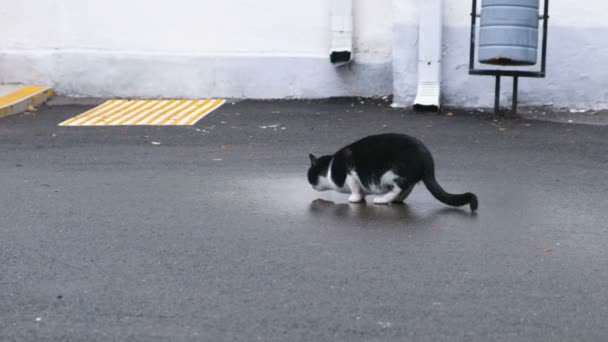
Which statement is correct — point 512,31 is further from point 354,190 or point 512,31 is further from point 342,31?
point 354,190

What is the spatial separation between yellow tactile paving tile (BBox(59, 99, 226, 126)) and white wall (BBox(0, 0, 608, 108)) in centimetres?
32

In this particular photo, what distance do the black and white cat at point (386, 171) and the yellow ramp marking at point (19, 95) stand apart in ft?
21.1

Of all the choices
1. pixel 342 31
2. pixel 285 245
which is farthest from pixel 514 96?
pixel 285 245

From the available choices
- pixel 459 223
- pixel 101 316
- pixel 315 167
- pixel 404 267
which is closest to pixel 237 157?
pixel 315 167

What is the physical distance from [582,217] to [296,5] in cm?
699

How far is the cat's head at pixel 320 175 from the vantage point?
7.42 m

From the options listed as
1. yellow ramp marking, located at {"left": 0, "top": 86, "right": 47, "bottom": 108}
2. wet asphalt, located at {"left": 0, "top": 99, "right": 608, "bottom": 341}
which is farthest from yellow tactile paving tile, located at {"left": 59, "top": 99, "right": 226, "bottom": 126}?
wet asphalt, located at {"left": 0, "top": 99, "right": 608, "bottom": 341}

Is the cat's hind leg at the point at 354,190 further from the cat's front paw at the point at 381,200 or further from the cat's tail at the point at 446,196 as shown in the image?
the cat's tail at the point at 446,196

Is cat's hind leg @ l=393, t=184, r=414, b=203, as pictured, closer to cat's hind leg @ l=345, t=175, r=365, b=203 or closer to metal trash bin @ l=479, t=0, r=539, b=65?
cat's hind leg @ l=345, t=175, r=365, b=203

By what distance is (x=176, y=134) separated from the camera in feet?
35.0

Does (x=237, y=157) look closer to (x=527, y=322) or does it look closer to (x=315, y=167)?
(x=315, y=167)

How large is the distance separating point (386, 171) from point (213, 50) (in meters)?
6.64

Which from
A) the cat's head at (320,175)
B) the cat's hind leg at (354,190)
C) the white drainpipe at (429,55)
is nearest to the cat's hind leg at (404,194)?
the cat's hind leg at (354,190)

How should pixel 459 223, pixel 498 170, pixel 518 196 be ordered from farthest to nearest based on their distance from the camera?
pixel 498 170 < pixel 518 196 < pixel 459 223
